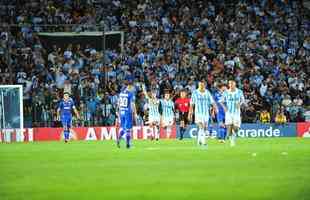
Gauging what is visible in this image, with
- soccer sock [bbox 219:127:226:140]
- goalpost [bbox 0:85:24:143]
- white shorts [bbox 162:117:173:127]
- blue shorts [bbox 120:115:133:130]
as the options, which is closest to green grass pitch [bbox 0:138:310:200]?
blue shorts [bbox 120:115:133:130]

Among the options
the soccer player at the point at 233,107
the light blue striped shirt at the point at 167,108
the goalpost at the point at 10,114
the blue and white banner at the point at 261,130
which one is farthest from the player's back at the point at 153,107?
the soccer player at the point at 233,107

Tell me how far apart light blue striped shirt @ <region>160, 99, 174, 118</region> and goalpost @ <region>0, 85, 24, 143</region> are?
6.89 m

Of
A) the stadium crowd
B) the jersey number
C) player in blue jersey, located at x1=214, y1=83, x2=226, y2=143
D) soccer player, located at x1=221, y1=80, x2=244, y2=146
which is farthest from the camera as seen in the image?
the stadium crowd

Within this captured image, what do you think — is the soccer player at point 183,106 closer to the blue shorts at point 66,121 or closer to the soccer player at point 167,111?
the soccer player at point 167,111

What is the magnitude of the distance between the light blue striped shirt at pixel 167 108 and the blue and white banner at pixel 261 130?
2360 mm

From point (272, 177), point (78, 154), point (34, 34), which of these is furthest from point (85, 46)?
point (272, 177)

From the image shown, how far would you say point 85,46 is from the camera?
47562 millimetres

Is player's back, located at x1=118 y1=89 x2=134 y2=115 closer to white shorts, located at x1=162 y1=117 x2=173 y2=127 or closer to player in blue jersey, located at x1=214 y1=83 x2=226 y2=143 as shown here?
player in blue jersey, located at x1=214 y1=83 x2=226 y2=143

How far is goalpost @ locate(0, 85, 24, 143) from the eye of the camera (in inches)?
1657

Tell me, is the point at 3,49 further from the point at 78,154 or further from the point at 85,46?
the point at 78,154

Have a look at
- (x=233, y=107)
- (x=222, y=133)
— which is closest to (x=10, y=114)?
(x=222, y=133)

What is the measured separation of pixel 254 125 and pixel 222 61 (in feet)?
12.7

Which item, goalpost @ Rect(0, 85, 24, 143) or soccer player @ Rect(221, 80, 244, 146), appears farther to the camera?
goalpost @ Rect(0, 85, 24, 143)

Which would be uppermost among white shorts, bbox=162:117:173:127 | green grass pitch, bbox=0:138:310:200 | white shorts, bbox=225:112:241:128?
white shorts, bbox=225:112:241:128
